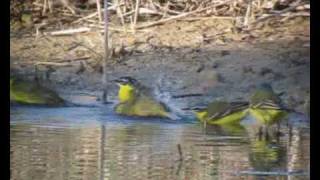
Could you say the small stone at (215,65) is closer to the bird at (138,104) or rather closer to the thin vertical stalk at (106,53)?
the bird at (138,104)

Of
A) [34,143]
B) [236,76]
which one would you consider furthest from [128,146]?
[236,76]

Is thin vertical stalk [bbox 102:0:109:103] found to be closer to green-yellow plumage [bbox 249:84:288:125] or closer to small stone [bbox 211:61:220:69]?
small stone [bbox 211:61:220:69]

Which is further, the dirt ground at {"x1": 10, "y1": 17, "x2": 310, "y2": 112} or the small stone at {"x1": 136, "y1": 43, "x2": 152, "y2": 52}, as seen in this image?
the small stone at {"x1": 136, "y1": 43, "x2": 152, "y2": 52}

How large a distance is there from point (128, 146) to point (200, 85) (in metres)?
0.64

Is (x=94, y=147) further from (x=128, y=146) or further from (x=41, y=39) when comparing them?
(x=41, y=39)

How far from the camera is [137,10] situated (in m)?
5.07

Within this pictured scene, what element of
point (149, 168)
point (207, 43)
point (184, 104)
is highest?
point (207, 43)

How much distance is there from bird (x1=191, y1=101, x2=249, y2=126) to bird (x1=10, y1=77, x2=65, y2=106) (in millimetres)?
803

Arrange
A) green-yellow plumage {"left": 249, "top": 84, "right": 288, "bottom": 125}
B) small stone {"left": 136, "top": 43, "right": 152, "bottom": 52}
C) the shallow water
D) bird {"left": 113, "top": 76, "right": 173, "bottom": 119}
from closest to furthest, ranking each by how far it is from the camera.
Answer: the shallow water
green-yellow plumage {"left": 249, "top": 84, "right": 288, "bottom": 125}
bird {"left": 113, "top": 76, "right": 173, "bottom": 119}
small stone {"left": 136, "top": 43, "right": 152, "bottom": 52}

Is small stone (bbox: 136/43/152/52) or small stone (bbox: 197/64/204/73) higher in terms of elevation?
small stone (bbox: 136/43/152/52)

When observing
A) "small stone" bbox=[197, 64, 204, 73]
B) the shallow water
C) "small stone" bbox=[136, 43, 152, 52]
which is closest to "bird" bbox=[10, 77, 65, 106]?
the shallow water

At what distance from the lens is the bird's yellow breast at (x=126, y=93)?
492 centimetres

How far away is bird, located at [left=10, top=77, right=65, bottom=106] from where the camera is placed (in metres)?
4.96

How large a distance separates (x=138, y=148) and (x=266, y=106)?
2.54 feet
